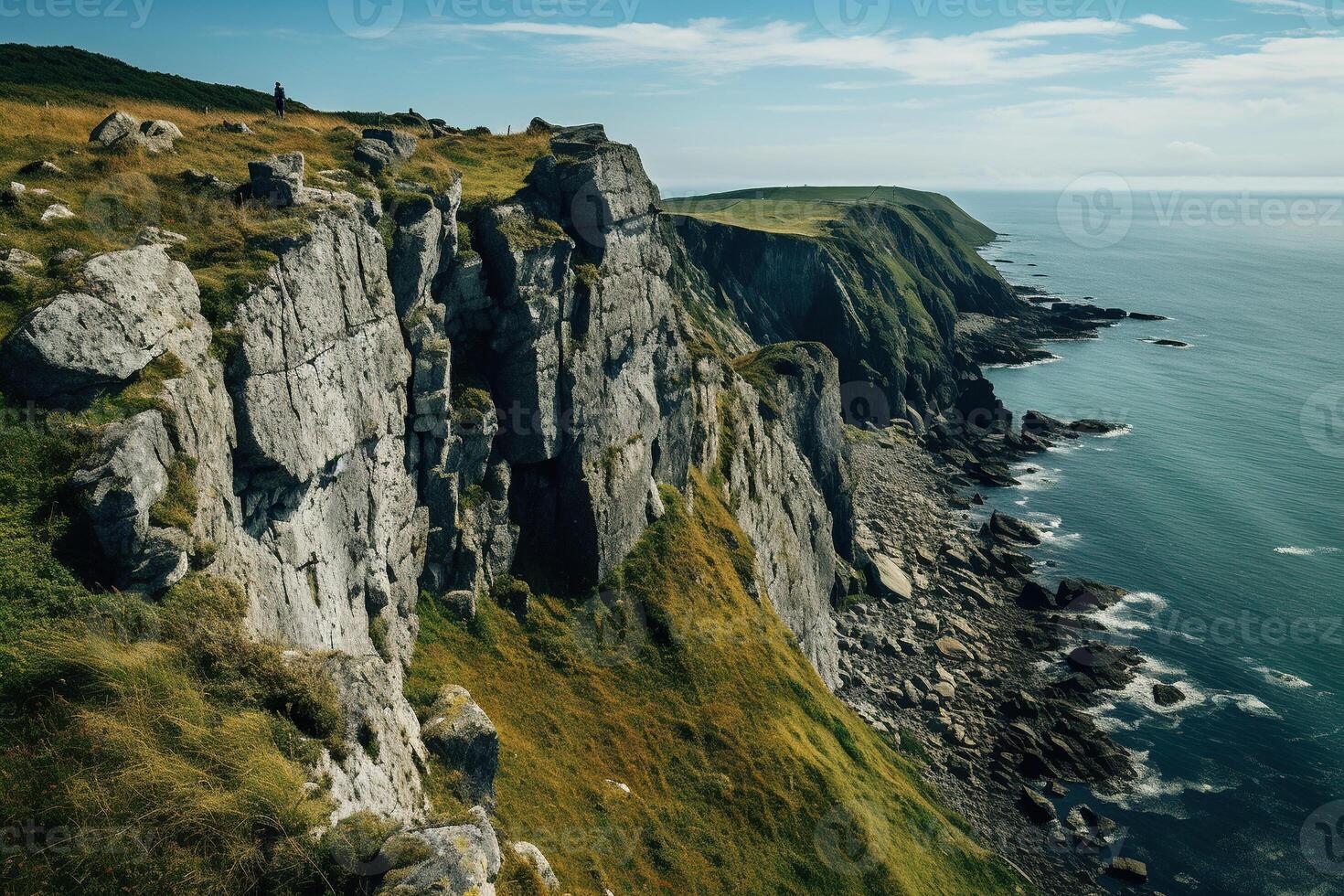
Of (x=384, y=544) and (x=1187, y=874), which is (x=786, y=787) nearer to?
(x=384, y=544)

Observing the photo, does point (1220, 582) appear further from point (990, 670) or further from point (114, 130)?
point (114, 130)

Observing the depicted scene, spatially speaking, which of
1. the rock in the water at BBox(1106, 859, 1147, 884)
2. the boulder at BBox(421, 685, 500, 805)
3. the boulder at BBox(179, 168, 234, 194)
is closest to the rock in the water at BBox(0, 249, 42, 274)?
the boulder at BBox(179, 168, 234, 194)

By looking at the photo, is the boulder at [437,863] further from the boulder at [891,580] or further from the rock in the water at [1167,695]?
the boulder at [891,580]

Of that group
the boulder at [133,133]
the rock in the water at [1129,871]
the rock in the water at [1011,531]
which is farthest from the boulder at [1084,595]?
the boulder at [133,133]

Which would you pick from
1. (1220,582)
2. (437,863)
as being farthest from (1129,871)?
(437,863)

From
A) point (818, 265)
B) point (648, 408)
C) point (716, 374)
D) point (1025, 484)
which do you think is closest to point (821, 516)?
point (716, 374)
